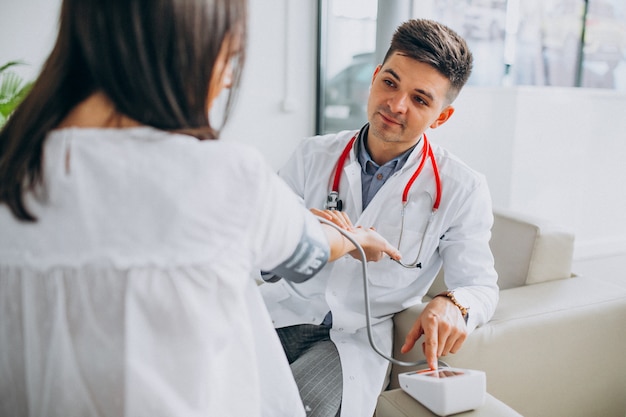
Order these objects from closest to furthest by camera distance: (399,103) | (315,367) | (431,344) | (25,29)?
(431,344)
(315,367)
(399,103)
(25,29)

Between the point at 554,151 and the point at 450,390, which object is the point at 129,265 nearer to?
the point at 450,390

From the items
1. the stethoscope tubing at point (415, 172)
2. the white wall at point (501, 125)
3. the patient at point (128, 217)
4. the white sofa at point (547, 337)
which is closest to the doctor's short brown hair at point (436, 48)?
the stethoscope tubing at point (415, 172)

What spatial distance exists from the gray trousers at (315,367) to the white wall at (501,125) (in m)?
2.04

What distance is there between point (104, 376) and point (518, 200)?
10.4 feet

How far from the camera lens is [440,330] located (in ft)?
3.83

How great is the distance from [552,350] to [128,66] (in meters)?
1.25

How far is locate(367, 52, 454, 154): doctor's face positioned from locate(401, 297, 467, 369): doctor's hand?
1.55 feet

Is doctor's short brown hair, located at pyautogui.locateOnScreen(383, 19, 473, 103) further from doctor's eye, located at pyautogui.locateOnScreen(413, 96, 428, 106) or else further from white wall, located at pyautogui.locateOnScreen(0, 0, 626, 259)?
white wall, located at pyautogui.locateOnScreen(0, 0, 626, 259)

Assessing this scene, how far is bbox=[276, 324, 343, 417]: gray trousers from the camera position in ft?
4.01

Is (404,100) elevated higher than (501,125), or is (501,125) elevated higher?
(404,100)

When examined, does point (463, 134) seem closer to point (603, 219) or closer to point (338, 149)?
point (603, 219)

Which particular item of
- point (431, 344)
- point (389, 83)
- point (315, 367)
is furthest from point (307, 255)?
point (389, 83)

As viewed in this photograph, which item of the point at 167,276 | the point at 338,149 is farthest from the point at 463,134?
the point at 167,276

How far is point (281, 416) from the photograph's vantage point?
93 centimetres
